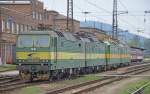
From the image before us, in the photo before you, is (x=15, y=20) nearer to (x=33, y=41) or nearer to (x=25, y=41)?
(x=25, y=41)

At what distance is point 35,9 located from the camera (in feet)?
269

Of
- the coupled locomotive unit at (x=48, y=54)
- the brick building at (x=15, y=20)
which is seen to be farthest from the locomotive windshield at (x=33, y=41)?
the brick building at (x=15, y=20)

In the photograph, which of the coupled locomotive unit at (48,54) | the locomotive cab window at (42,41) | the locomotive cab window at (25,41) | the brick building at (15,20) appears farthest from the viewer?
the brick building at (15,20)

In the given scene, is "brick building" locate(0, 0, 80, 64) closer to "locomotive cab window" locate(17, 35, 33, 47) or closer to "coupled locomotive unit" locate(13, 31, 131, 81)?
"coupled locomotive unit" locate(13, 31, 131, 81)

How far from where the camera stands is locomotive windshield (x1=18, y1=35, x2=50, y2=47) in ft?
92.5

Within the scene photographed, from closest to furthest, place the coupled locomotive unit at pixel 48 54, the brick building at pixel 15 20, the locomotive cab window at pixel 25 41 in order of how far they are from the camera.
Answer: the coupled locomotive unit at pixel 48 54, the locomotive cab window at pixel 25 41, the brick building at pixel 15 20

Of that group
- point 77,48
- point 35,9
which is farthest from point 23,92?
point 35,9

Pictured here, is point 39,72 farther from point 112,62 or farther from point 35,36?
point 112,62

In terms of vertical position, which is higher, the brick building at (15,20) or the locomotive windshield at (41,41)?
the brick building at (15,20)

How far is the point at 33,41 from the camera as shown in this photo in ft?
93.2

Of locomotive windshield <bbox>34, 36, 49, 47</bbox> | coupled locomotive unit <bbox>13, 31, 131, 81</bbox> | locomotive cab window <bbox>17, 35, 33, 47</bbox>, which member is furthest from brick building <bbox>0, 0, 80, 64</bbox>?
locomotive windshield <bbox>34, 36, 49, 47</bbox>

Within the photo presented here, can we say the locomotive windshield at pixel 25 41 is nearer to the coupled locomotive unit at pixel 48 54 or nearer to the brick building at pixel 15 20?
the coupled locomotive unit at pixel 48 54

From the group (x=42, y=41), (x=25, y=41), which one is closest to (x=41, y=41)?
(x=42, y=41)

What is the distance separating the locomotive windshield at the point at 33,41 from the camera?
28.2m
